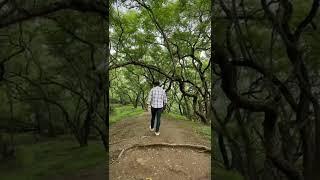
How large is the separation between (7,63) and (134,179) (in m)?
2.93

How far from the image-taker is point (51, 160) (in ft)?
16.1

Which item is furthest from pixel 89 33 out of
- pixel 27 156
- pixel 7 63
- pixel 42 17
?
pixel 27 156

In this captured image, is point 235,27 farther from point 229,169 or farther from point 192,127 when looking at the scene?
point 192,127

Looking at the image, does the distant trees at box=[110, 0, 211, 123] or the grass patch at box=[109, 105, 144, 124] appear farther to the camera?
the grass patch at box=[109, 105, 144, 124]

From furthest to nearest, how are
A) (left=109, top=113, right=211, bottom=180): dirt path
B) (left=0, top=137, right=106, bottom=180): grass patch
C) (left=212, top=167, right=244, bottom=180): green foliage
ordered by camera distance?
(left=109, top=113, right=211, bottom=180): dirt path < (left=212, top=167, right=244, bottom=180): green foliage < (left=0, top=137, right=106, bottom=180): grass patch

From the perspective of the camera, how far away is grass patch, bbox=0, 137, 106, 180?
4797 mm

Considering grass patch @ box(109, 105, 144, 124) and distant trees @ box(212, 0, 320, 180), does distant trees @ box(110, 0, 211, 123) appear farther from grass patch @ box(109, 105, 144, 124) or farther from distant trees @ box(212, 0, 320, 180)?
distant trees @ box(212, 0, 320, 180)

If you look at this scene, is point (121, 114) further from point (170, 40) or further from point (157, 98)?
point (157, 98)

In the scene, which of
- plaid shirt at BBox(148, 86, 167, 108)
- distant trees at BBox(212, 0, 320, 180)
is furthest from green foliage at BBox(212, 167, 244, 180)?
plaid shirt at BBox(148, 86, 167, 108)

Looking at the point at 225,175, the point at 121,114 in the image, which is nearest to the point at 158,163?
the point at 225,175

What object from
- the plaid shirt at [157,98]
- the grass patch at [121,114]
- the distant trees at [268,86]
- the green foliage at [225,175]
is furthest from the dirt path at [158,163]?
the grass patch at [121,114]

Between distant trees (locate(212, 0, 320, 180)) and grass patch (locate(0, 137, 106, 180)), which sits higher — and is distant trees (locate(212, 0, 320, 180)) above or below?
above

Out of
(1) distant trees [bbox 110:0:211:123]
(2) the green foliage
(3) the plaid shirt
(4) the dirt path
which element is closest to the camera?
(2) the green foliage

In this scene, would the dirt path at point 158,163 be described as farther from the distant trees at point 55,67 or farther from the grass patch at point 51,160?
the distant trees at point 55,67
